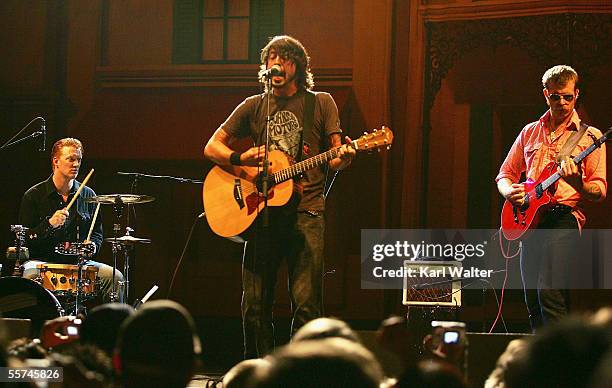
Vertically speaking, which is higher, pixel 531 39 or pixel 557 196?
pixel 531 39

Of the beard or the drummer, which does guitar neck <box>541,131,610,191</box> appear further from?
the drummer

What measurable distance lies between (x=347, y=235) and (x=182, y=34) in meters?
3.06

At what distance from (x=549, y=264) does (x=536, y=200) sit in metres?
0.52

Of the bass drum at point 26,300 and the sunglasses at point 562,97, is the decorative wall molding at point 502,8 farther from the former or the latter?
the bass drum at point 26,300

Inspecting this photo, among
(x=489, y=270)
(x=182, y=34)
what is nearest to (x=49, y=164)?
(x=182, y=34)

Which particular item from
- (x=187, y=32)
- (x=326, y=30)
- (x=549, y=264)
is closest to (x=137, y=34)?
(x=187, y=32)

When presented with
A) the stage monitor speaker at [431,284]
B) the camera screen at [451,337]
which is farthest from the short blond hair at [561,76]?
the camera screen at [451,337]

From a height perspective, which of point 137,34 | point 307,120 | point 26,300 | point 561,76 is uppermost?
point 137,34

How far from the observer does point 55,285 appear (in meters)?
6.77

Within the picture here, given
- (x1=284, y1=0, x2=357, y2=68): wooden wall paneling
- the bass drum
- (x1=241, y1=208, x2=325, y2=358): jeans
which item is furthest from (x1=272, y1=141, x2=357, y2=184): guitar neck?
(x1=284, y1=0, x2=357, y2=68): wooden wall paneling

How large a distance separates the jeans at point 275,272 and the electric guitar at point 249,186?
164mm

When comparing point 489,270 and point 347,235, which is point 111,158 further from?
point 489,270

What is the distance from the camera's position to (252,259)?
17.0 feet

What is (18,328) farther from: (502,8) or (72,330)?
(502,8)
